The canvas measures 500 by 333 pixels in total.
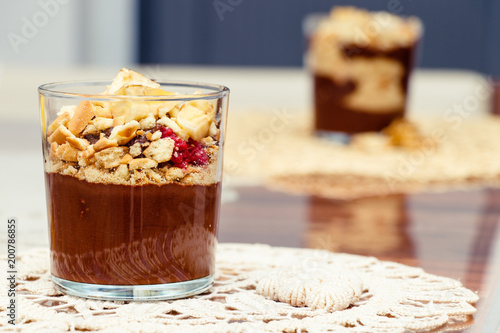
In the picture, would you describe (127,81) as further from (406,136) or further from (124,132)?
(406,136)

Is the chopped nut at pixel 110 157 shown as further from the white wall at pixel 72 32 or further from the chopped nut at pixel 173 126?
the white wall at pixel 72 32

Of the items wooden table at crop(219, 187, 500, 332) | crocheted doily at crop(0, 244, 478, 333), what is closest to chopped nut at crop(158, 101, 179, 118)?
crocheted doily at crop(0, 244, 478, 333)

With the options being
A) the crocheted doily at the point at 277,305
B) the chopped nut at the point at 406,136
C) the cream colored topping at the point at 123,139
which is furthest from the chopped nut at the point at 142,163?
the chopped nut at the point at 406,136

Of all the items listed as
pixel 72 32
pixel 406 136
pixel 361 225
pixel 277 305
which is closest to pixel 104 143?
pixel 277 305

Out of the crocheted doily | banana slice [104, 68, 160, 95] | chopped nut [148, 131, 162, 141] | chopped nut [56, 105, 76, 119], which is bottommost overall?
the crocheted doily

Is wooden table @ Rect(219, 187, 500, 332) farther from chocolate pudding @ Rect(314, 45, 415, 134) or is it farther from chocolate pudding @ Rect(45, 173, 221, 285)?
chocolate pudding @ Rect(314, 45, 415, 134)

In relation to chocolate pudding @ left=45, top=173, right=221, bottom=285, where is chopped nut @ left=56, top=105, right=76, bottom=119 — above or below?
above

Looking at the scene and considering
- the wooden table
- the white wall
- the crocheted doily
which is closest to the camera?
the crocheted doily

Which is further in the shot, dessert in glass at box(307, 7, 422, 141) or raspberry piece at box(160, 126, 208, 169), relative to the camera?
dessert in glass at box(307, 7, 422, 141)

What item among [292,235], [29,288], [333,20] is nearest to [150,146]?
[29,288]
